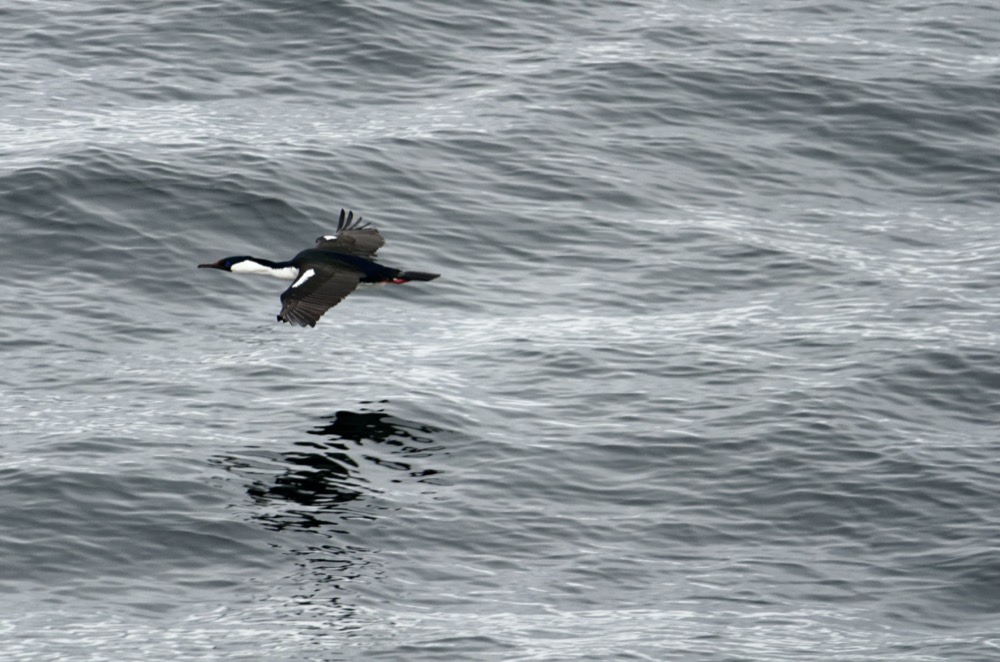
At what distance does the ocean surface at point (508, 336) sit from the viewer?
16.4 meters

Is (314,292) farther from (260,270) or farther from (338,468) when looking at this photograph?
(338,468)

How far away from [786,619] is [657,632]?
1246 millimetres

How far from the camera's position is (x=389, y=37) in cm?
3144

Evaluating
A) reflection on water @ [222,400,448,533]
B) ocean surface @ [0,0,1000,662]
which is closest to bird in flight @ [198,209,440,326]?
ocean surface @ [0,0,1000,662]

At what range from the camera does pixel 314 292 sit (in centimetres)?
1958

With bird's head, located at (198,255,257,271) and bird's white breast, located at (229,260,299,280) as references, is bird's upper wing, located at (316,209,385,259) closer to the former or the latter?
bird's white breast, located at (229,260,299,280)

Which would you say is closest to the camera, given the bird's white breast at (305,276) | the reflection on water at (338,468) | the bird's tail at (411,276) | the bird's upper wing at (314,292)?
the reflection on water at (338,468)

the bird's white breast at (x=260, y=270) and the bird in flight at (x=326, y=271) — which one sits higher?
the bird in flight at (x=326, y=271)

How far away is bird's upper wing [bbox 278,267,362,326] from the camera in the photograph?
18859mm

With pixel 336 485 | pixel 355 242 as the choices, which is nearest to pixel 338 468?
pixel 336 485

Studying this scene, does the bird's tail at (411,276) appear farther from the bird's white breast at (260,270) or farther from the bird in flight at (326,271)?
the bird's white breast at (260,270)

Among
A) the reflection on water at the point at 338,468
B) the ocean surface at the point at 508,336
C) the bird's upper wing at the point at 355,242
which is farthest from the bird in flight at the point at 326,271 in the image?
the reflection on water at the point at 338,468

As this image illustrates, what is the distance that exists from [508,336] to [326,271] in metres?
2.95

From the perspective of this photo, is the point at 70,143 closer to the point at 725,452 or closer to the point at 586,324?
the point at 586,324
